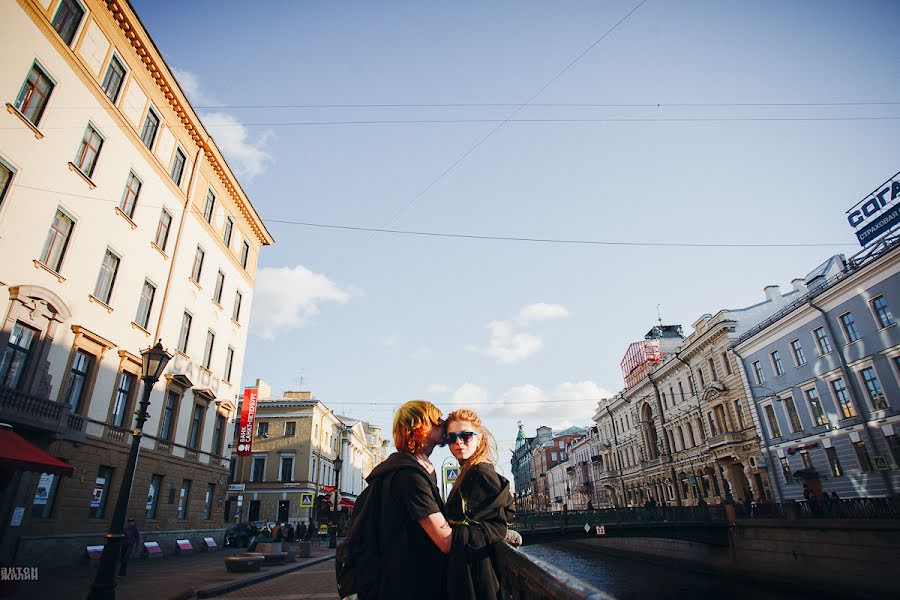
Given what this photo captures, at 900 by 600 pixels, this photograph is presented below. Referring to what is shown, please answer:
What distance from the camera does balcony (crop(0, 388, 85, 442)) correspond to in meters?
12.1

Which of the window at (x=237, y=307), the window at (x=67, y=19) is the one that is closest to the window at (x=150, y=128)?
the window at (x=67, y=19)

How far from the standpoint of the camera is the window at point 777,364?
95.7 feet

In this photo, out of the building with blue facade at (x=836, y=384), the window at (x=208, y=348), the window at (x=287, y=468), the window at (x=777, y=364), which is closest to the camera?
the building with blue facade at (x=836, y=384)

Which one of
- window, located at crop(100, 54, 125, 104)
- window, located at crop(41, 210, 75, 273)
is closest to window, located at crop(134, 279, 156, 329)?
window, located at crop(41, 210, 75, 273)

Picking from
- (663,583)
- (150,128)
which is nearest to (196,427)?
(150,128)

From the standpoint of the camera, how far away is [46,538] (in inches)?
520

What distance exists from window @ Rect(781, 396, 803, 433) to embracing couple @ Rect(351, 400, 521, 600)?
32097 mm

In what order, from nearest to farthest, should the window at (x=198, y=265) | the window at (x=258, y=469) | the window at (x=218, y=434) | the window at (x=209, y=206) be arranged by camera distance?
1. the window at (x=198, y=265)
2. the window at (x=209, y=206)
3. the window at (x=218, y=434)
4. the window at (x=258, y=469)

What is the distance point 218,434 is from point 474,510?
26.0m

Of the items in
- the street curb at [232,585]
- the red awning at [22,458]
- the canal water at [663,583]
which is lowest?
the canal water at [663,583]

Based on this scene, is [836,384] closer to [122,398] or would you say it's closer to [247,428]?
[122,398]

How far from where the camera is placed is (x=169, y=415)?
20.5 metres

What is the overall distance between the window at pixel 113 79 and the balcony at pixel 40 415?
10.6m

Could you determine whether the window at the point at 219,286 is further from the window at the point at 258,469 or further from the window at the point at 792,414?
the window at the point at 792,414
